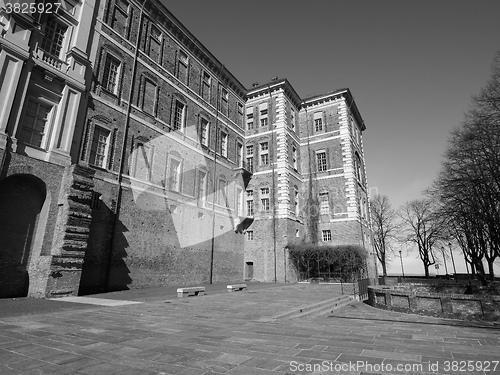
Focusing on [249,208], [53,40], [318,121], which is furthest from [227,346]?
[318,121]

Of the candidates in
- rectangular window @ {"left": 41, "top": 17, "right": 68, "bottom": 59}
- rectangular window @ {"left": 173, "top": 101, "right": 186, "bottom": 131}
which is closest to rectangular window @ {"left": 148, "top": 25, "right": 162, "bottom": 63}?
rectangular window @ {"left": 173, "top": 101, "right": 186, "bottom": 131}

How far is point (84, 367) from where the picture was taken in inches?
159

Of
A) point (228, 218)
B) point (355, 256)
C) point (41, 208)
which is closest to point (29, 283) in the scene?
point (41, 208)

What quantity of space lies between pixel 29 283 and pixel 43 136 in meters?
6.57

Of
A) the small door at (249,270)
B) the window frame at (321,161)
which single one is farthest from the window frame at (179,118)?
the window frame at (321,161)

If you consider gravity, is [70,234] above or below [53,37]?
below

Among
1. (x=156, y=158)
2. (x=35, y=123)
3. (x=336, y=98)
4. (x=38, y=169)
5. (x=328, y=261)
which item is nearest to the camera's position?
(x=38, y=169)

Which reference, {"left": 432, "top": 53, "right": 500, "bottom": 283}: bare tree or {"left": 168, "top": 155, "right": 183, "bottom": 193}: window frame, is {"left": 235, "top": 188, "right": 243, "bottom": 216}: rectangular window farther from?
{"left": 432, "top": 53, "right": 500, "bottom": 283}: bare tree

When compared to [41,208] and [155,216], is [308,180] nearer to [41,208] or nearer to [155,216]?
[155,216]

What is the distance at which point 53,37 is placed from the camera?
14500 mm

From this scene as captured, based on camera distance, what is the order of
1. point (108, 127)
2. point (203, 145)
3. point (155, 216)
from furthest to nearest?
point (203, 145) → point (155, 216) → point (108, 127)

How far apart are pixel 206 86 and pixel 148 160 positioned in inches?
439

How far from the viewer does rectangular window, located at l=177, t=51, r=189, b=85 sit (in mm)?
23648

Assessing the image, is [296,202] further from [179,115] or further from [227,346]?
[227,346]
